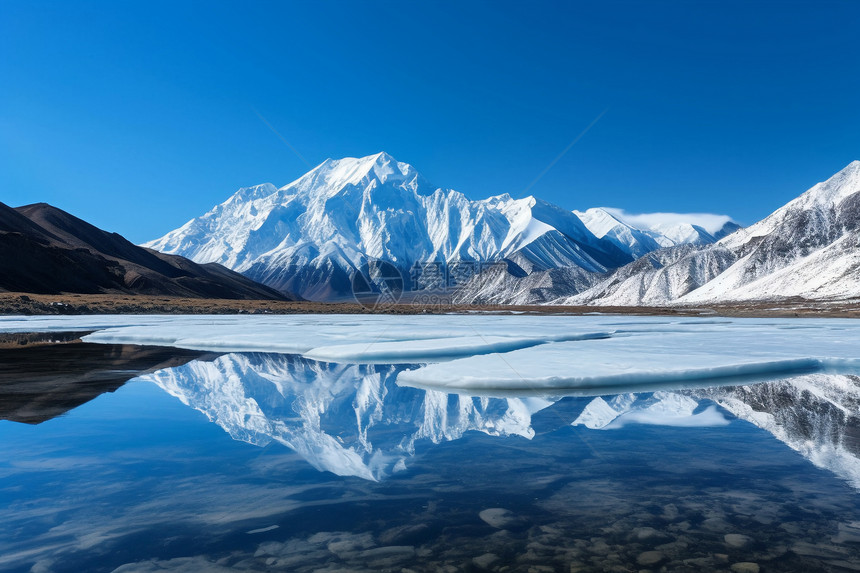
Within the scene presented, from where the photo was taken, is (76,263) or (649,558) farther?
(76,263)

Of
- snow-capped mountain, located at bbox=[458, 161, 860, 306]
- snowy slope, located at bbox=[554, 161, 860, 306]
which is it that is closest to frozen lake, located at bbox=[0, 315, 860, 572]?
snow-capped mountain, located at bbox=[458, 161, 860, 306]

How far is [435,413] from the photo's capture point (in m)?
9.48

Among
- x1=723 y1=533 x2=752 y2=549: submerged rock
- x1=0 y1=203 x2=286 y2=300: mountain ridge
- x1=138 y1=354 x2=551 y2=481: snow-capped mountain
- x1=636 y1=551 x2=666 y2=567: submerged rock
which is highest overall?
x1=0 y1=203 x2=286 y2=300: mountain ridge

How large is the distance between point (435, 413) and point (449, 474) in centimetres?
324

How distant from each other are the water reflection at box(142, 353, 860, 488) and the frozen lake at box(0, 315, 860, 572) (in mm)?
52

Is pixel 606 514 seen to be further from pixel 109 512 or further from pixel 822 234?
pixel 822 234

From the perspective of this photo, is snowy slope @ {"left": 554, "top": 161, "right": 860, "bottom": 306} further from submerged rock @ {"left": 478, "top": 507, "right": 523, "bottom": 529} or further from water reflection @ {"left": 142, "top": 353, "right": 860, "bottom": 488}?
submerged rock @ {"left": 478, "top": 507, "right": 523, "bottom": 529}

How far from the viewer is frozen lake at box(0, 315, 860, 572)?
432 cm

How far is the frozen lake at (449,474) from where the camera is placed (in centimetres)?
432

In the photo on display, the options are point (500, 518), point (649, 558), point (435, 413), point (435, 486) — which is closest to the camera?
point (649, 558)

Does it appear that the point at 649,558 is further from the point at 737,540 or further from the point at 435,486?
the point at 435,486

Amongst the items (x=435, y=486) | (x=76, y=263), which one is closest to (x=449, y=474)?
(x=435, y=486)

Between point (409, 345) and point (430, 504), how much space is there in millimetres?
13974

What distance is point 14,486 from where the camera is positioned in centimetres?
581
